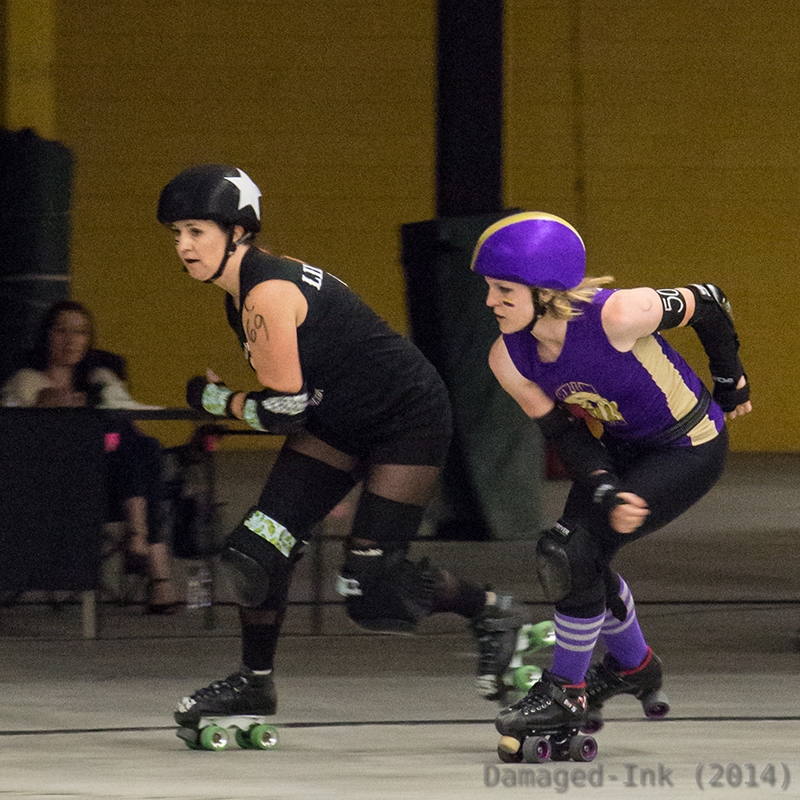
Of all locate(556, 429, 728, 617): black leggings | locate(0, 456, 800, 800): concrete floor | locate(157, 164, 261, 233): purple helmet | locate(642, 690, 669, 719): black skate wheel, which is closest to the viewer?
locate(0, 456, 800, 800): concrete floor

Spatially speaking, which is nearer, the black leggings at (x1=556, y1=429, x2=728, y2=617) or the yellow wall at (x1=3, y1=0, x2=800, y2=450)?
the black leggings at (x1=556, y1=429, x2=728, y2=617)

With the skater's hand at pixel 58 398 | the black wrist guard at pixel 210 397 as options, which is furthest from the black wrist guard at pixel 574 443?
the skater's hand at pixel 58 398

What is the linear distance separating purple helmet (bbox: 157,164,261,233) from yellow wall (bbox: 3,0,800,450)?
29.1ft

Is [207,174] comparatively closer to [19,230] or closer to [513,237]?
[513,237]

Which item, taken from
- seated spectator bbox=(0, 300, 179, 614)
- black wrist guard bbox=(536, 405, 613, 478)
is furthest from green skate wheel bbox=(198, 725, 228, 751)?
seated spectator bbox=(0, 300, 179, 614)

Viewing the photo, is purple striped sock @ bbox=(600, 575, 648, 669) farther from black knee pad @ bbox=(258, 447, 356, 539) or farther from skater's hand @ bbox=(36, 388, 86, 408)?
skater's hand @ bbox=(36, 388, 86, 408)

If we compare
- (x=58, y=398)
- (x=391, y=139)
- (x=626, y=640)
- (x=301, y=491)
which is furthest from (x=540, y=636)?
(x=391, y=139)

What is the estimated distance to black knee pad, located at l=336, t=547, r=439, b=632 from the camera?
445cm

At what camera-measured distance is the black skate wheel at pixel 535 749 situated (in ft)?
14.0

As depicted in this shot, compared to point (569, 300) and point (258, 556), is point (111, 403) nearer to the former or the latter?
point (258, 556)

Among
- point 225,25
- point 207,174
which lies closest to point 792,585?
point 207,174

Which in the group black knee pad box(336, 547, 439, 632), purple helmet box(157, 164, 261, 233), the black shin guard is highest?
purple helmet box(157, 164, 261, 233)

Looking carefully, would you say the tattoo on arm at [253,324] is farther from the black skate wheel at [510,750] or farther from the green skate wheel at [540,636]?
the black skate wheel at [510,750]

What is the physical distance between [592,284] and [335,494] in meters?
0.90
